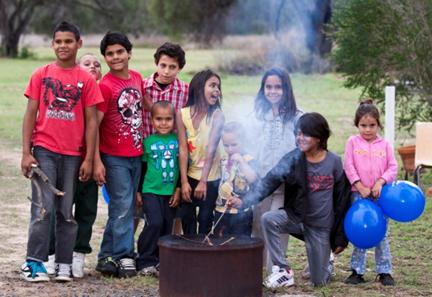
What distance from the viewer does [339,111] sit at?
20.7 m

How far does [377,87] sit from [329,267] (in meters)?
7.12

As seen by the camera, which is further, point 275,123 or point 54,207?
point 275,123

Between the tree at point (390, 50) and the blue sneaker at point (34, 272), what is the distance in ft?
24.4

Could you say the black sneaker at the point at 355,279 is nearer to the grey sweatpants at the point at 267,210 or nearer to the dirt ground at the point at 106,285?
the dirt ground at the point at 106,285

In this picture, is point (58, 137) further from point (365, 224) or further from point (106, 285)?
point (365, 224)

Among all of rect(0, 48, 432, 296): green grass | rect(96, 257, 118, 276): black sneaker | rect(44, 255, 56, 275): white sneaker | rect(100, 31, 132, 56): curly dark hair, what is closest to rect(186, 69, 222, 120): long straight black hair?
rect(100, 31, 132, 56): curly dark hair

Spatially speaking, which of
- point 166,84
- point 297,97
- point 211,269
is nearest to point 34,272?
point 211,269

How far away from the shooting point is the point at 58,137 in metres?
5.89

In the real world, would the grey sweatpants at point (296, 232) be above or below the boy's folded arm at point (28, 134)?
below

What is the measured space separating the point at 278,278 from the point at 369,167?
97cm

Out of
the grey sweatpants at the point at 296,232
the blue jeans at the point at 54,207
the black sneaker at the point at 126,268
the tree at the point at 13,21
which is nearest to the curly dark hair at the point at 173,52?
the blue jeans at the point at 54,207

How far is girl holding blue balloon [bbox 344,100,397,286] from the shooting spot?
236 inches

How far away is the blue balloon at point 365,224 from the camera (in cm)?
575

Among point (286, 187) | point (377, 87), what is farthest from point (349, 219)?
point (377, 87)
